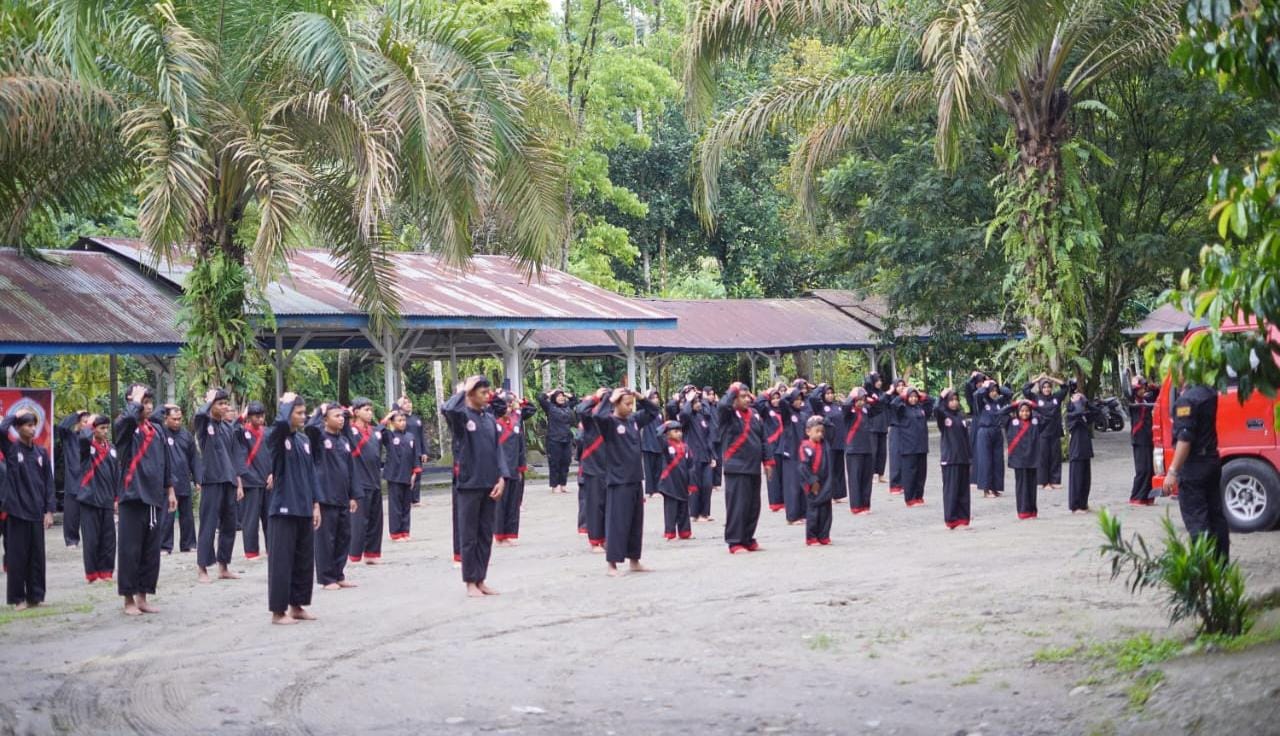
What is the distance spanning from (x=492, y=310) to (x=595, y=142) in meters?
12.3

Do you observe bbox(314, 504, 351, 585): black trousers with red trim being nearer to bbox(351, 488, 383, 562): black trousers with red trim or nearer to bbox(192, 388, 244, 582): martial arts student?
bbox(192, 388, 244, 582): martial arts student

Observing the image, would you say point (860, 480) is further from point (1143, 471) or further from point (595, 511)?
point (595, 511)

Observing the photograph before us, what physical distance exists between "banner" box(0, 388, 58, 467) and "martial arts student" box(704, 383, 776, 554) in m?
8.55

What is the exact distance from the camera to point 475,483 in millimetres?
12078

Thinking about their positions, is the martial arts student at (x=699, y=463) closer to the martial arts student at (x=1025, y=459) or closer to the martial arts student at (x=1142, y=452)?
the martial arts student at (x=1025, y=459)

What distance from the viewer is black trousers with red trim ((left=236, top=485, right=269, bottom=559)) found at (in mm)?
15166

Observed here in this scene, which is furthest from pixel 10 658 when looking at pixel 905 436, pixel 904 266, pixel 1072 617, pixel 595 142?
pixel 595 142

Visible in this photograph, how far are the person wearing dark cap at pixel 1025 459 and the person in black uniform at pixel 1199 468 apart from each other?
6.72m

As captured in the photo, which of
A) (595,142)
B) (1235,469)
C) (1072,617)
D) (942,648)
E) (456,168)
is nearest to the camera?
(942,648)

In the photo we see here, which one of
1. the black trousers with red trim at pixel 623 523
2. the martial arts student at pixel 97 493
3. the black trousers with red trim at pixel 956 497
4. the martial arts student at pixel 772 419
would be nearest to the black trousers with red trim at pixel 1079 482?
the black trousers with red trim at pixel 956 497

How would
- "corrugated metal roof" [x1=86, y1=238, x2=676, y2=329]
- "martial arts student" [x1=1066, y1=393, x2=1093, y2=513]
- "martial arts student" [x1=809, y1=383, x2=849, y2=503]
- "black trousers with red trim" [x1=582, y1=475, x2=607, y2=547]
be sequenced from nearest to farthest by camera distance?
"black trousers with red trim" [x1=582, y1=475, x2=607, y2=547] < "martial arts student" [x1=1066, y1=393, x2=1093, y2=513] < "martial arts student" [x1=809, y1=383, x2=849, y2=503] < "corrugated metal roof" [x1=86, y1=238, x2=676, y2=329]

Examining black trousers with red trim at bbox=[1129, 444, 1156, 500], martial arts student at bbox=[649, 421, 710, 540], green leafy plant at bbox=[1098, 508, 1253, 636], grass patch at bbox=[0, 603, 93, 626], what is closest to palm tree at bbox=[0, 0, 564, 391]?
martial arts student at bbox=[649, 421, 710, 540]

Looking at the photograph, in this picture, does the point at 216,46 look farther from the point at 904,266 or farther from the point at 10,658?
the point at 904,266

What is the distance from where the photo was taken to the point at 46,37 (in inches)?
639
